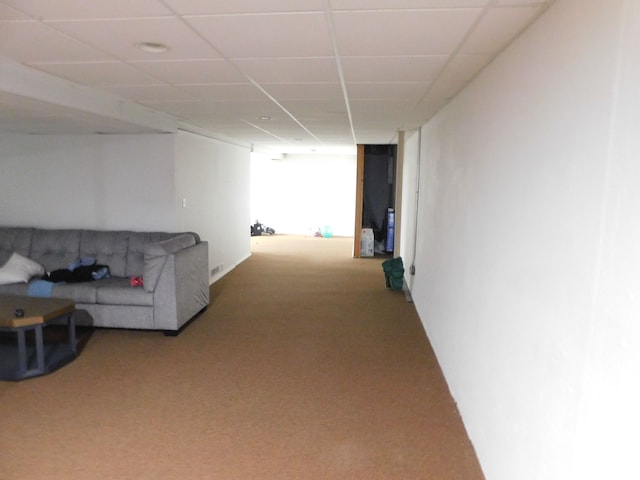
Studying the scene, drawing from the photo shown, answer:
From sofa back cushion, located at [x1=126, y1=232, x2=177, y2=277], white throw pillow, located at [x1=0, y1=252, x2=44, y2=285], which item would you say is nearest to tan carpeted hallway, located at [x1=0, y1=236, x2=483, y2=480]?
sofa back cushion, located at [x1=126, y1=232, x2=177, y2=277]

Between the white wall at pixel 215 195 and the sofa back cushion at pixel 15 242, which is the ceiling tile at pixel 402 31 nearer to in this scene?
the white wall at pixel 215 195

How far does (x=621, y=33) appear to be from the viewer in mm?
1133

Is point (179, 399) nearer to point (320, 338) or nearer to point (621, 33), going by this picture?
point (320, 338)

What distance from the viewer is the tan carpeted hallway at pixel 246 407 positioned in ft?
7.36

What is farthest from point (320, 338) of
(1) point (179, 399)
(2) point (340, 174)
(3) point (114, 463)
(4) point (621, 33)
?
(2) point (340, 174)

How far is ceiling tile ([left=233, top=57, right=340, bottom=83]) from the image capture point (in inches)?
93.6

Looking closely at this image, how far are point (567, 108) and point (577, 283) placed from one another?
582 mm

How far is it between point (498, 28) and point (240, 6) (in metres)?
1.09

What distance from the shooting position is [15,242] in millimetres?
4680

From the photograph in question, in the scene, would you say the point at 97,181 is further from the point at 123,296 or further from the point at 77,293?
the point at 123,296

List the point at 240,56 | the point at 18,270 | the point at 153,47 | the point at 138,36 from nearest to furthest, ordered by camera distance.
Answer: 1. the point at 138,36
2. the point at 153,47
3. the point at 240,56
4. the point at 18,270

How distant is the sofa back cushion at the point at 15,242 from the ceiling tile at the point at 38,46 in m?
2.82

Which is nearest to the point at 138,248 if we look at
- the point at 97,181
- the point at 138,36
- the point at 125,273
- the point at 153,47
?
the point at 125,273

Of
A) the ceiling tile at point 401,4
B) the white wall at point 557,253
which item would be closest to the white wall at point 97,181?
the white wall at point 557,253
